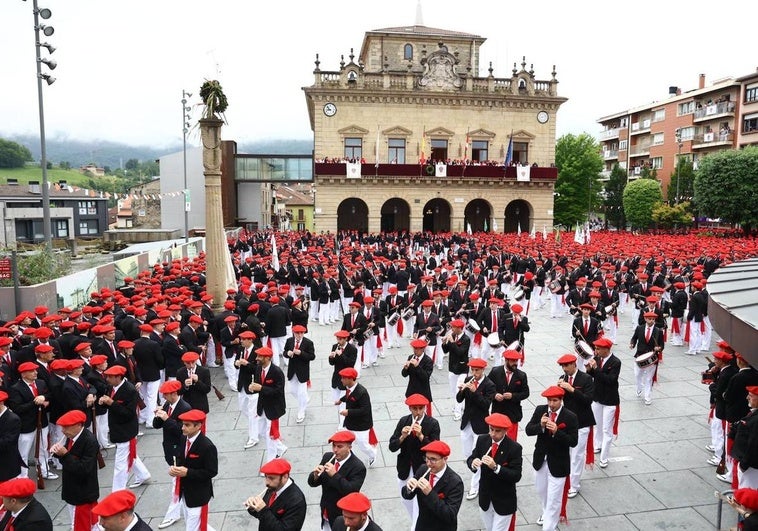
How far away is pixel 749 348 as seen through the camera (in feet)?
17.2

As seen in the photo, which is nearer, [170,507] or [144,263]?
[170,507]

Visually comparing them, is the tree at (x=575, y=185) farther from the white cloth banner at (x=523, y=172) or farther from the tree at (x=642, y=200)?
the white cloth banner at (x=523, y=172)

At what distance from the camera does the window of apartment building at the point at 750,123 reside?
54034 millimetres

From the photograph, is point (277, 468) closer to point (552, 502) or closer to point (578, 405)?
point (552, 502)

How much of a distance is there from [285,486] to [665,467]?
Result: 6419 mm

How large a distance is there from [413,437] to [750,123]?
209 feet

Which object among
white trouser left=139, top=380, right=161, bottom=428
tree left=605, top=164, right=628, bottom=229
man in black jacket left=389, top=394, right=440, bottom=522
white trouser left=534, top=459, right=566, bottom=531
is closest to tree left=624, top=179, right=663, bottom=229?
tree left=605, top=164, right=628, bottom=229

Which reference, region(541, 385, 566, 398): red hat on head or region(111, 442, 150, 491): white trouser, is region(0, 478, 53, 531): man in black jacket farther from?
region(541, 385, 566, 398): red hat on head

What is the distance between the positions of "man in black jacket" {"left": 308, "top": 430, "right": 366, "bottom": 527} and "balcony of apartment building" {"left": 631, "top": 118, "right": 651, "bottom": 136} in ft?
256

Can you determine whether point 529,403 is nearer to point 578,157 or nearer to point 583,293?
point 583,293

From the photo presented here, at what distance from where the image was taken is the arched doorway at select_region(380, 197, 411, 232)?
4644cm

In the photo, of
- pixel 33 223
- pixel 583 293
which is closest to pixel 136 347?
pixel 583 293

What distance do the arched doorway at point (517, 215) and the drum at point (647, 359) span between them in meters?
37.8

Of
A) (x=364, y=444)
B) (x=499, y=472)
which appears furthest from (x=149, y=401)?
(x=499, y=472)
